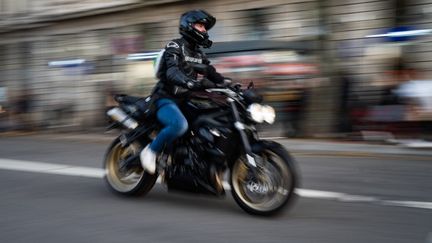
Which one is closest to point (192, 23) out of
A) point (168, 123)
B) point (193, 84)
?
point (193, 84)

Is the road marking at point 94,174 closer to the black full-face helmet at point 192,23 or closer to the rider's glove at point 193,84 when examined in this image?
the rider's glove at point 193,84

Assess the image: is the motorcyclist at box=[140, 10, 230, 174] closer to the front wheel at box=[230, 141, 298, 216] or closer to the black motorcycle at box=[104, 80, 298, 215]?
the black motorcycle at box=[104, 80, 298, 215]

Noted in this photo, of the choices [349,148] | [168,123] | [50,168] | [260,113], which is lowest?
[349,148]

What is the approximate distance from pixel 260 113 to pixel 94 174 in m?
3.45

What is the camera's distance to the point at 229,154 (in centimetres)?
532

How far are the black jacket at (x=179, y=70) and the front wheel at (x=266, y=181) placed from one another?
856 millimetres

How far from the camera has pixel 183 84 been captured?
17.6 feet

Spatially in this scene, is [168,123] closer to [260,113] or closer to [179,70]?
[179,70]

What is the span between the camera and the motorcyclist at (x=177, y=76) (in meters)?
5.50

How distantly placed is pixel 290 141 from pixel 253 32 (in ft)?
23.4

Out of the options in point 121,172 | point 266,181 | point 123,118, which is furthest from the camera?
point 121,172

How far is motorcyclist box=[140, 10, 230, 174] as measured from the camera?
5504 millimetres

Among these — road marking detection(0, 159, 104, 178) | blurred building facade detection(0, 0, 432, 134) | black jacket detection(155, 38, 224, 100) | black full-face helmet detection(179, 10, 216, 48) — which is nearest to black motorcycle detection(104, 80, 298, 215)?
black jacket detection(155, 38, 224, 100)

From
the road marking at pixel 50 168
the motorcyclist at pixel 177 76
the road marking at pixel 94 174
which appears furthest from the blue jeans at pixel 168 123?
the road marking at pixel 50 168
